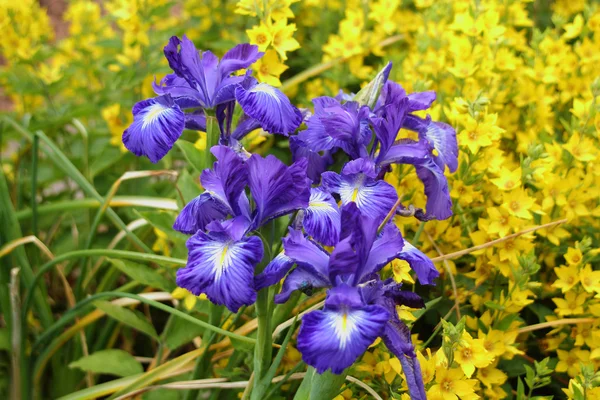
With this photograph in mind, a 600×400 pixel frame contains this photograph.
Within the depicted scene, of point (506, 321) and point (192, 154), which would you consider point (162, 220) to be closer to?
point (192, 154)

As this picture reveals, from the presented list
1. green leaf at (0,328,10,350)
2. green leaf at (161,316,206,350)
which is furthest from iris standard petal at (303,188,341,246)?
green leaf at (0,328,10,350)

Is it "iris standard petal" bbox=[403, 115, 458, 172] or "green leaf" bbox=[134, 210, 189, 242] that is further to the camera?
"green leaf" bbox=[134, 210, 189, 242]

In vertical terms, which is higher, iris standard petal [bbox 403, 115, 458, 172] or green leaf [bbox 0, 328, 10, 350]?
iris standard petal [bbox 403, 115, 458, 172]

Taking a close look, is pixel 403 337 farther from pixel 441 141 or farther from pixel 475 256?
pixel 475 256

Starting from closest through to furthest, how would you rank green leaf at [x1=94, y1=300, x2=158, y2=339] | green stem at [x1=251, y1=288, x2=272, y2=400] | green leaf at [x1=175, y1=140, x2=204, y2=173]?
green stem at [x1=251, y1=288, x2=272, y2=400]
green leaf at [x1=175, y1=140, x2=204, y2=173]
green leaf at [x1=94, y1=300, x2=158, y2=339]

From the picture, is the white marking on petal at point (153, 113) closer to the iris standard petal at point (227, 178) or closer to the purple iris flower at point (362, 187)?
the iris standard petal at point (227, 178)

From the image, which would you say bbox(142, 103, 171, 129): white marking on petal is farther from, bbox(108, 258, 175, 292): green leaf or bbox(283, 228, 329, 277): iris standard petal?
bbox(108, 258, 175, 292): green leaf
